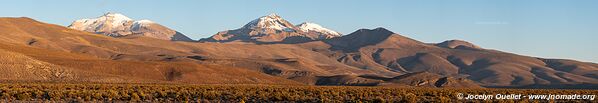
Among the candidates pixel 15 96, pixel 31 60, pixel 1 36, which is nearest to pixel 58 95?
pixel 15 96

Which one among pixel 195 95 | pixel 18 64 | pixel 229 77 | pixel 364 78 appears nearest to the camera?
pixel 195 95

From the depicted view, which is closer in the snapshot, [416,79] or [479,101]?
[479,101]

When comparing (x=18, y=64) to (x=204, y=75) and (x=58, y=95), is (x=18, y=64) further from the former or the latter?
(x=58, y=95)

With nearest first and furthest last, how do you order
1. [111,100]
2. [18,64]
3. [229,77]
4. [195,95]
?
[111,100] < [195,95] < [18,64] < [229,77]

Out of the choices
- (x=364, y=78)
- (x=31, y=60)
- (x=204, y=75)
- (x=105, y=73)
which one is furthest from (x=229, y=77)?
(x=364, y=78)

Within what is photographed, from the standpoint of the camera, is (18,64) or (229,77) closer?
(18,64)

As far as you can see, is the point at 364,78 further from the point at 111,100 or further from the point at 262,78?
the point at 111,100

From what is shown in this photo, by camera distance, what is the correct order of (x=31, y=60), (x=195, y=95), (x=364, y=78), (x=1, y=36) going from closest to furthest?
(x=195, y=95) < (x=31, y=60) < (x=364, y=78) < (x=1, y=36)

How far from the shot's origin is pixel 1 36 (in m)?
186

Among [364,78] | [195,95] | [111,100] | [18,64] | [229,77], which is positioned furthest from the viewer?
[364,78]

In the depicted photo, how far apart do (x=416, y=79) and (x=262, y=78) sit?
46648 mm

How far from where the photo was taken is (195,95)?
46.9m

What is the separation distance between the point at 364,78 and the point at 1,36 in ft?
286

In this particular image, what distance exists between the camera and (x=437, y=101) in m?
42.7
